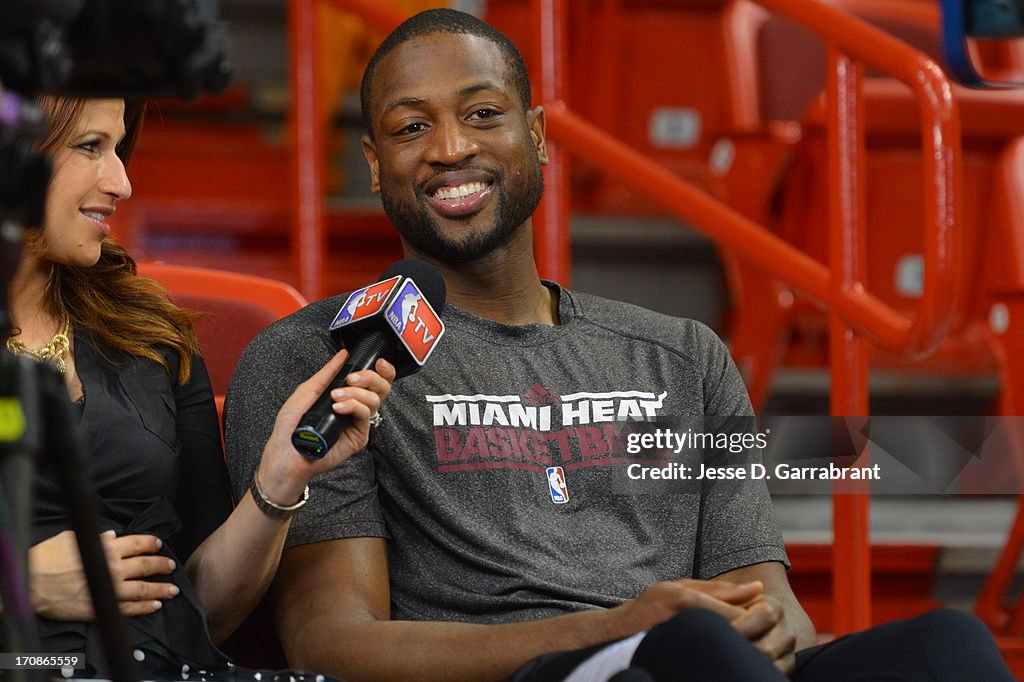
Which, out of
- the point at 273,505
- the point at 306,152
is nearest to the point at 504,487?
the point at 273,505

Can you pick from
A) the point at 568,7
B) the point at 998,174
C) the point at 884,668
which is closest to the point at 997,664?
the point at 884,668

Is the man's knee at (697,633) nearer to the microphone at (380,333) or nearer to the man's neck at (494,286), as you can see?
the microphone at (380,333)

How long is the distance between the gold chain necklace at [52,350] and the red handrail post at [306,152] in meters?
1.16

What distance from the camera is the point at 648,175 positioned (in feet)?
8.04

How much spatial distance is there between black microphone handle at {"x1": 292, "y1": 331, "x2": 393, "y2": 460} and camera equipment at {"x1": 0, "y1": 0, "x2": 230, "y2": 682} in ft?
1.00

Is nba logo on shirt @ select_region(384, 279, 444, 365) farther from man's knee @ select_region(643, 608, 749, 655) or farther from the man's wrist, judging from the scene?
man's knee @ select_region(643, 608, 749, 655)

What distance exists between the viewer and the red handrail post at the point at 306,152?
9.43 ft

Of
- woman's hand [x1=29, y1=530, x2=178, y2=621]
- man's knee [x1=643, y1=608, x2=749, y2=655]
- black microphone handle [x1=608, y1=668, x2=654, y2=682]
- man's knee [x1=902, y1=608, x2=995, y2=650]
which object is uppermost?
woman's hand [x1=29, y1=530, x2=178, y2=621]

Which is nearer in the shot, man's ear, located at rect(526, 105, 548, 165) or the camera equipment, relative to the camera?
the camera equipment

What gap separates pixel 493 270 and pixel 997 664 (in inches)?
30.2

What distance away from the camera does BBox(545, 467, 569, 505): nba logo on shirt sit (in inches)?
66.9

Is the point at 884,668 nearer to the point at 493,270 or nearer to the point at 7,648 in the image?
the point at 493,270

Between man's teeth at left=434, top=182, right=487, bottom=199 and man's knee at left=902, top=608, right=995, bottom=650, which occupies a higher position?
man's teeth at left=434, top=182, right=487, bottom=199

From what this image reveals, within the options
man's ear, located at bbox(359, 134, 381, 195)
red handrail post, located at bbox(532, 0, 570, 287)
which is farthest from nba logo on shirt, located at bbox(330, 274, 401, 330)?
red handrail post, located at bbox(532, 0, 570, 287)
